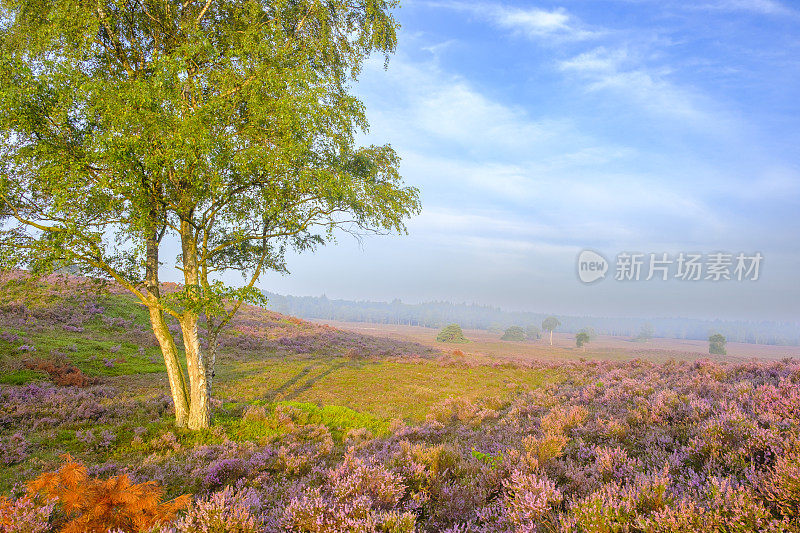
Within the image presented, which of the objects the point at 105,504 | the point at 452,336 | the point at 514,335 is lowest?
the point at 514,335

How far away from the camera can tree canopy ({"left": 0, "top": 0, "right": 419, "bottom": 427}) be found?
851cm

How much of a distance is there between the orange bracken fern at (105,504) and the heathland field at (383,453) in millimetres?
25

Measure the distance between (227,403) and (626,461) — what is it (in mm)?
14075

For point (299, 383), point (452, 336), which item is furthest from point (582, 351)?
point (299, 383)

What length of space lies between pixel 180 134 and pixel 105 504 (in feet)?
24.7

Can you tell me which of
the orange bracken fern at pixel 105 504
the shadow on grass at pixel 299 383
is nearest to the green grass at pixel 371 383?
the shadow on grass at pixel 299 383

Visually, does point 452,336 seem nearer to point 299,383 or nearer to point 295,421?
point 299,383

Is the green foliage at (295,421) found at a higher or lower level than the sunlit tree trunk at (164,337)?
lower

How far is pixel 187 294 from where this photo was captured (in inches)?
368

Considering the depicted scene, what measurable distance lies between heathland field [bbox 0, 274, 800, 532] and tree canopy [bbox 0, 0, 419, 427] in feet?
6.41

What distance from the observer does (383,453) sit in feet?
24.9

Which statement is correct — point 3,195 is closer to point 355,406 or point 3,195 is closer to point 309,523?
point 309,523

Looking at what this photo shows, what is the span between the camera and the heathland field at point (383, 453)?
13.1 ft

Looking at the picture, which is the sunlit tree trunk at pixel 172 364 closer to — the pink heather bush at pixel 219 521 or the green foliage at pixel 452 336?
the pink heather bush at pixel 219 521
